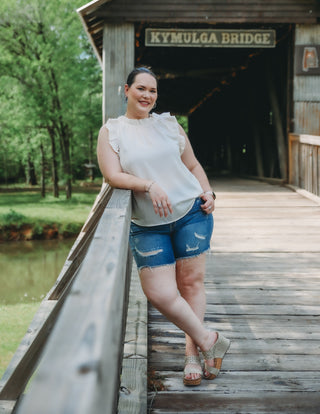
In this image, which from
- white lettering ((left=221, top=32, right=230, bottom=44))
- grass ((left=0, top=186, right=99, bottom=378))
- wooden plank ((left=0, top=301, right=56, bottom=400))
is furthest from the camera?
grass ((left=0, top=186, right=99, bottom=378))

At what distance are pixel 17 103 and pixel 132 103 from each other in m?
25.3

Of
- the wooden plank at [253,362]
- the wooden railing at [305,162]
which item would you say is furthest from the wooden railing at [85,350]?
the wooden railing at [305,162]

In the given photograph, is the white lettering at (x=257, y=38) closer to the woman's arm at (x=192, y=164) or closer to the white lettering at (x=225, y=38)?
the white lettering at (x=225, y=38)

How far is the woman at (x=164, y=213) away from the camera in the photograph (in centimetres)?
256

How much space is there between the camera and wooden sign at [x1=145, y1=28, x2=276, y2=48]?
10484mm

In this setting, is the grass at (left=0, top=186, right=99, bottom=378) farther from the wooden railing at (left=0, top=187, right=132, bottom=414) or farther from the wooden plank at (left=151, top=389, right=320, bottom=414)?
the wooden railing at (left=0, top=187, right=132, bottom=414)

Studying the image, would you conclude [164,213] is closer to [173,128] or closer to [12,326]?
[173,128]

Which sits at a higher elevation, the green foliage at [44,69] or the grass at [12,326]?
the green foliage at [44,69]

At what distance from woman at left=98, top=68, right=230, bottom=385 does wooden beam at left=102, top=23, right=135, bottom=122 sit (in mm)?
7867

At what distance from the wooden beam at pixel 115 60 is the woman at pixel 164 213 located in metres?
7.87

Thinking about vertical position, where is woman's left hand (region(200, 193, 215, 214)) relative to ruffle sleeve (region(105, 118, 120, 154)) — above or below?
below

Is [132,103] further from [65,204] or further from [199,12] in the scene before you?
[65,204]

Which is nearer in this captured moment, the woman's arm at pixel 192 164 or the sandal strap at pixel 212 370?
the sandal strap at pixel 212 370

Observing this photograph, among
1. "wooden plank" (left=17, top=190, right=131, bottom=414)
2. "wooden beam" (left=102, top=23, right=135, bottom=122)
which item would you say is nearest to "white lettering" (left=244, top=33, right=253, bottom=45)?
"wooden beam" (left=102, top=23, right=135, bottom=122)
